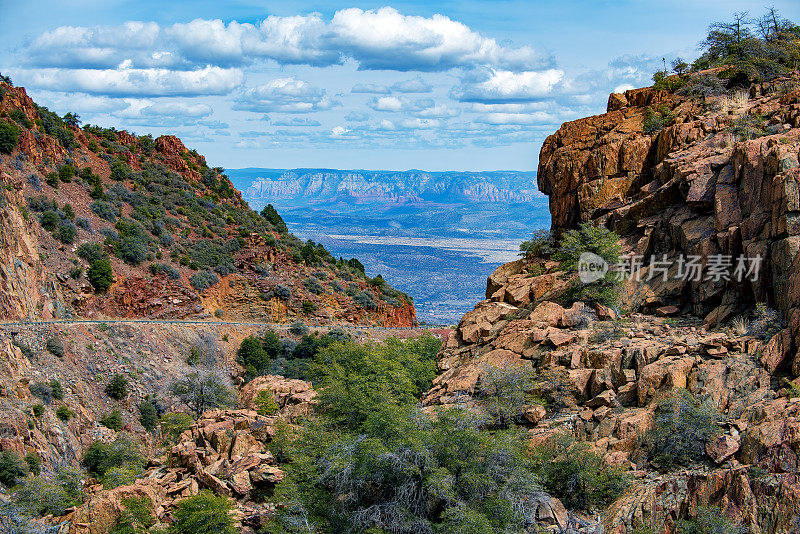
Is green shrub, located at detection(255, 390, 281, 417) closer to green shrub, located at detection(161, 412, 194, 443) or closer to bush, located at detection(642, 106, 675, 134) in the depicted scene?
green shrub, located at detection(161, 412, 194, 443)

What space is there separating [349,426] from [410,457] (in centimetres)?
597

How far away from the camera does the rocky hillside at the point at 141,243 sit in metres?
57.5

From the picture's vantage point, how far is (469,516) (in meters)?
18.1

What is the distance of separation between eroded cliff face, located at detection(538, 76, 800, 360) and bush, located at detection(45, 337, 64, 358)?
101 feet

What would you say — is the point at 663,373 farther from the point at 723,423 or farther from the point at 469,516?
the point at 469,516

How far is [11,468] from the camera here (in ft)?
106

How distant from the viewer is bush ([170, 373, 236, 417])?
45344 mm

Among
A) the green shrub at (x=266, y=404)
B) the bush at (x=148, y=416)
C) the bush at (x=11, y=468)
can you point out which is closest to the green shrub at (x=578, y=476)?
the green shrub at (x=266, y=404)

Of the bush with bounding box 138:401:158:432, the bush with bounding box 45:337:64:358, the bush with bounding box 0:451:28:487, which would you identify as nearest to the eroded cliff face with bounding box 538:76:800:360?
the bush with bounding box 0:451:28:487

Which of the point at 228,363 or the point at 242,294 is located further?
the point at 242,294

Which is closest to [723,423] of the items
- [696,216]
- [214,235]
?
[696,216]

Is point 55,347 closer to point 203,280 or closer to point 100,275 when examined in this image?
point 100,275

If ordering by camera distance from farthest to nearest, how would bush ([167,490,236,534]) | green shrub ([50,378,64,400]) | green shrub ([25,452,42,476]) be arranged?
green shrub ([50,378,64,400]), green shrub ([25,452,42,476]), bush ([167,490,236,534])

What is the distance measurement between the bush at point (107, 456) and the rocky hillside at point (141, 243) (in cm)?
1473
